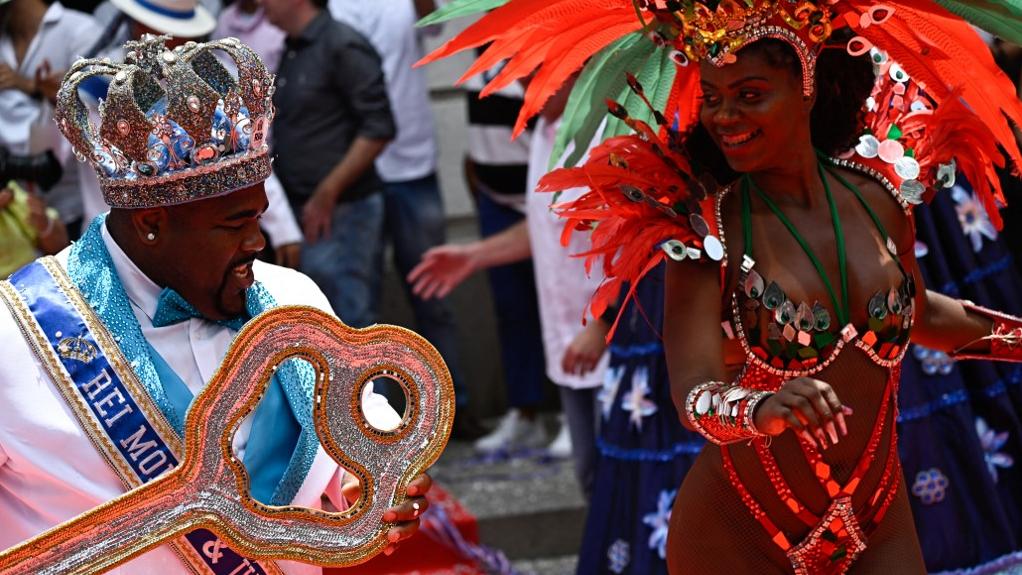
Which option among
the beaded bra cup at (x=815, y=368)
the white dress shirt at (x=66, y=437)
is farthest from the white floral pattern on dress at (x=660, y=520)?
the white dress shirt at (x=66, y=437)

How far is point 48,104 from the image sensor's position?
21.0 feet

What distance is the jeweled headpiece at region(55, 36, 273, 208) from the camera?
9.37ft

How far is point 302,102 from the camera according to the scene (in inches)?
263

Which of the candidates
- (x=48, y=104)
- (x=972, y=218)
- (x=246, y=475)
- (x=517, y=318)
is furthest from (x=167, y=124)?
(x=517, y=318)

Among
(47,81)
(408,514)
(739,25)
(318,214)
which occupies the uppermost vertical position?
(739,25)

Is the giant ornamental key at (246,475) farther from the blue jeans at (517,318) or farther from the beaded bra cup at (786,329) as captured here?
the blue jeans at (517,318)

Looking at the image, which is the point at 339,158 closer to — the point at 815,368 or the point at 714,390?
the point at 815,368

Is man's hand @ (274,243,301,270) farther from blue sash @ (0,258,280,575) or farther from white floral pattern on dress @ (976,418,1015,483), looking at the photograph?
blue sash @ (0,258,280,575)

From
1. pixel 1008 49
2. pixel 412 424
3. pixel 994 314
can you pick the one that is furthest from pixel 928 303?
pixel 1008 49

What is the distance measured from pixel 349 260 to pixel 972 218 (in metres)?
2.67

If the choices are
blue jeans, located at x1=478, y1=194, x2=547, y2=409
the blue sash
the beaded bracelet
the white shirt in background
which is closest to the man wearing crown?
the blue sash

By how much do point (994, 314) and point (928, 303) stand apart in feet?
0.52

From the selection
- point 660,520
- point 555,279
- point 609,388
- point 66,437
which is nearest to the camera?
point 66,437

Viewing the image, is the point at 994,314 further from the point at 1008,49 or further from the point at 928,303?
the point at 1008,49
